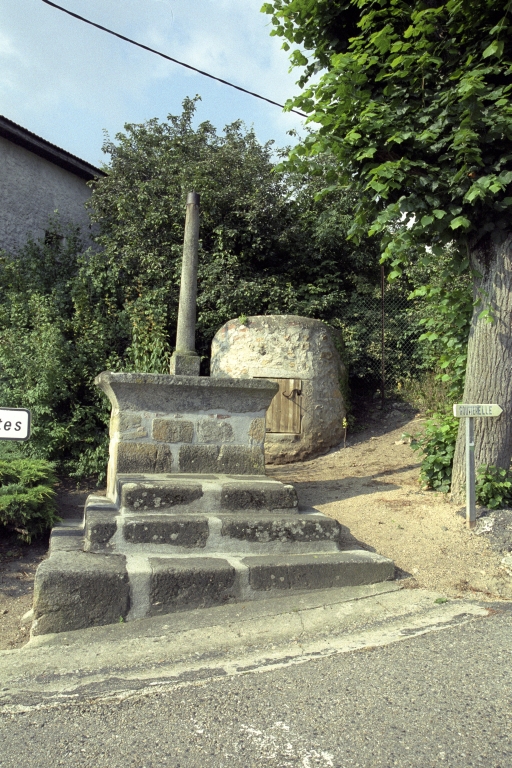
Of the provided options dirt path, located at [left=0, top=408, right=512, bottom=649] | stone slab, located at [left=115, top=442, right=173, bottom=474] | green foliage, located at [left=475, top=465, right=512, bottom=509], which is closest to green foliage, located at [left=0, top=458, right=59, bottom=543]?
dirt path, located at [left=0, top=408, right=512, bottom=649]

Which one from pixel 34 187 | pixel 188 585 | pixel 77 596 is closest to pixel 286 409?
pixel 188 585

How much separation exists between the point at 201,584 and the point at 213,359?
6136 mm

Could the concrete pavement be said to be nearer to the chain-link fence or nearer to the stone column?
the stone column

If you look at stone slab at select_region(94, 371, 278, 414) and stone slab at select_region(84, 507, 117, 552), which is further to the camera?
stone slab at select_region(94, 371, 278, 414)

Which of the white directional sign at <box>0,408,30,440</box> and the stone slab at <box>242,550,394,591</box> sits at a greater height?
the white directional sign at <box>0,408,30,440</box>

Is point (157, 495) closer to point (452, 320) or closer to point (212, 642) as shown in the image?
point (212, 642)

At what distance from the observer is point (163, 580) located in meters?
3.32

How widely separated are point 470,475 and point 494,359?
3.47ft

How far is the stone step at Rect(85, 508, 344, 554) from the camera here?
12.2 ft

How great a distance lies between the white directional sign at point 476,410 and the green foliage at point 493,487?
526mm

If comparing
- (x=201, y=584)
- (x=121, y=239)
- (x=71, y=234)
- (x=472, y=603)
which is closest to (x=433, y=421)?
(x=472, y=603)

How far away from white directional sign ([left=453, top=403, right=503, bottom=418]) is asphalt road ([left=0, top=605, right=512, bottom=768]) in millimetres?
2214

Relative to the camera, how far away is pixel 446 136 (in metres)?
4.78

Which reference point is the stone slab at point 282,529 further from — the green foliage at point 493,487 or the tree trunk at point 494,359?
the tree trunk at point 494,359
